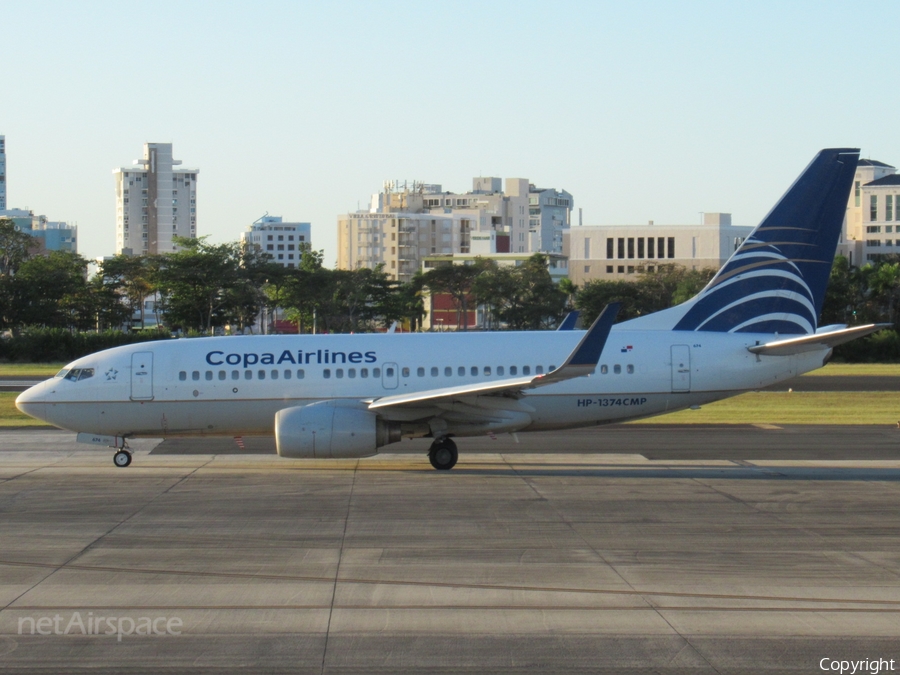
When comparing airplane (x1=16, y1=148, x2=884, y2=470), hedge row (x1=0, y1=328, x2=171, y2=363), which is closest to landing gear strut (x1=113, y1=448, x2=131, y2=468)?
airplane (x1=16, y1=148, x2=884, y2=470)

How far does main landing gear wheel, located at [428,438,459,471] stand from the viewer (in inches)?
893

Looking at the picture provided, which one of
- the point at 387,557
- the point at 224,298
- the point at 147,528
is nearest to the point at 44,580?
the point at 147,528

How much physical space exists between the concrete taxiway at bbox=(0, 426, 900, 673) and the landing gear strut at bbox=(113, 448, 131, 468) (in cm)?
26

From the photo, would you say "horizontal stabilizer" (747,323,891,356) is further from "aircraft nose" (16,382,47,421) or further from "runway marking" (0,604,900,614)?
"aircraft nose" (16,382,47,421)

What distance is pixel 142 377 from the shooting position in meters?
23.4

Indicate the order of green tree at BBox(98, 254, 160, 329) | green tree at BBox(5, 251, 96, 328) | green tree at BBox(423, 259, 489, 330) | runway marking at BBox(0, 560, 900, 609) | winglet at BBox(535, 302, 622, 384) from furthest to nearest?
green tree at BBox(423, 259, 489, 330) → green tree at BBox(98, 254, 160, 329) → green tree at BBox(5, 251, 96, 328) → winglet at BBox(535, 302, 622, 384) → runway marking at BBox(0, 560, 900, 609)

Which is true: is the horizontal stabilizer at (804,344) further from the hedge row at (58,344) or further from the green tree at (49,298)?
the green tree at (49,298)

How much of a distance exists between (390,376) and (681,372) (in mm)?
6410

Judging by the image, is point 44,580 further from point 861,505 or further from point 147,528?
point 861,505

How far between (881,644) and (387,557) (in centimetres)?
647

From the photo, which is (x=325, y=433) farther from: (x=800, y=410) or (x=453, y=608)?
(x=800, y=410)

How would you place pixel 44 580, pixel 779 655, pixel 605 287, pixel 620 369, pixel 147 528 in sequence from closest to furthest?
pixel 779 655 → pixel 44 580 → pixel 147 528 → pixel 620 369 → pixel 605 287

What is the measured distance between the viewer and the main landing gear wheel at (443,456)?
22.7m

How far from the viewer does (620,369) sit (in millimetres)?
23172
